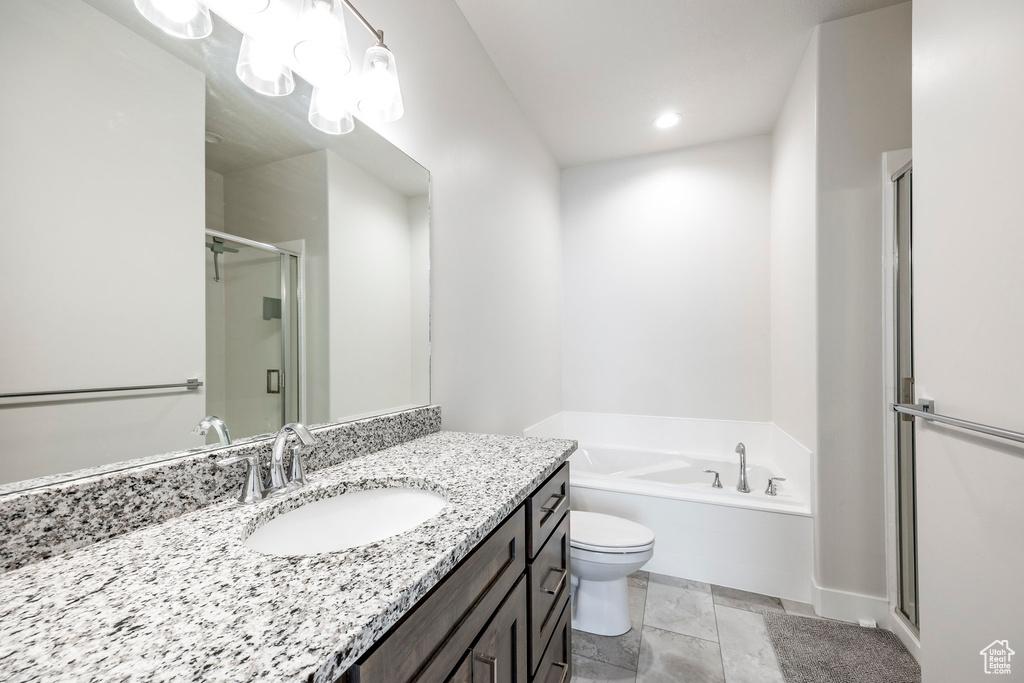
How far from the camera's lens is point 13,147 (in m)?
0.61

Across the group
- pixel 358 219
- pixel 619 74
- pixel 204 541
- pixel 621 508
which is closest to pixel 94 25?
pixel 358 219

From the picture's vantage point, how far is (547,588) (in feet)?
3.66

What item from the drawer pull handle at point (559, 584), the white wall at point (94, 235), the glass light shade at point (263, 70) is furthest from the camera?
the drawer pull handle at point (559, 584)

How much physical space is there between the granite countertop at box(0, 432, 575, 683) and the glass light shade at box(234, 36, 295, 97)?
36.8 inches

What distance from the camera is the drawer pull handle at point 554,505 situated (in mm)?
1123

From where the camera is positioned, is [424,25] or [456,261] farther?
[456,261]

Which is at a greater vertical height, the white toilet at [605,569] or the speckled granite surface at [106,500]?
the speckled granite surface at [106,500]

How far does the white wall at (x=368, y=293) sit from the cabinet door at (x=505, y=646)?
67 cm

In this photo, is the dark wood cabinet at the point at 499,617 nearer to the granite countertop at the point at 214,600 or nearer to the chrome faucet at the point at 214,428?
the granite countertop at the point at 214,600

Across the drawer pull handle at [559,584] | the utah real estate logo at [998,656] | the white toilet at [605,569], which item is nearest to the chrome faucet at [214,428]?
the drawer pull handle at [559,584]

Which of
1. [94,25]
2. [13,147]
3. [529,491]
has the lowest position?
[529,491]

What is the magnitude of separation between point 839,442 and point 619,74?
209 centimetres

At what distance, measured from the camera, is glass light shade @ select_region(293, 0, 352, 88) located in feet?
3.35

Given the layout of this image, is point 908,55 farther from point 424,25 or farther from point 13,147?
point 13,147
